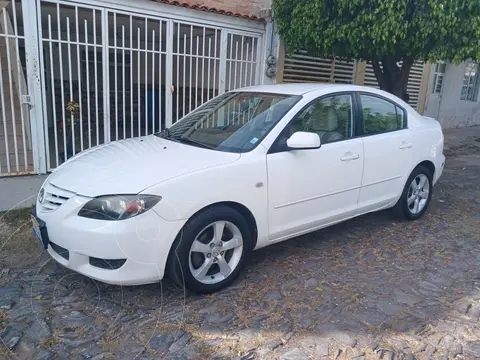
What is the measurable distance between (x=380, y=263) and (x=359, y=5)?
12.2 ft

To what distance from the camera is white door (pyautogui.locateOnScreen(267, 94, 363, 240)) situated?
11.2ft

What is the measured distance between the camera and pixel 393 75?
284 inches

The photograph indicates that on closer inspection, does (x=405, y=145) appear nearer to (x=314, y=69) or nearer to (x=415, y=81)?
(x=314, y=69)

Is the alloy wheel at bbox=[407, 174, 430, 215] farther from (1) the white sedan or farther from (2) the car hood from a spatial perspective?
(2) the car hood

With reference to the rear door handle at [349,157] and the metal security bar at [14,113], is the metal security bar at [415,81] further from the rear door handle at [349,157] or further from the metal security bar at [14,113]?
the metal security bar at [14,113]

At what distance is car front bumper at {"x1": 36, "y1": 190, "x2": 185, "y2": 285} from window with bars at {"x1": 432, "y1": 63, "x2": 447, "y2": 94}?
504 inches

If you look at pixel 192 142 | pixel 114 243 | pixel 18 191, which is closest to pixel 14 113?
pixel 18 191

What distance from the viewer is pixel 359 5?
561cm

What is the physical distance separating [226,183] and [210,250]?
1.76 feet

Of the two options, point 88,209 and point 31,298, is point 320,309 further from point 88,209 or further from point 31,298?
point 31,298

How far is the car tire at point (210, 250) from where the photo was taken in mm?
2928

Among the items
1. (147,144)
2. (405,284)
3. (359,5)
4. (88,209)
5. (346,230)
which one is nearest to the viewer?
(88,209)

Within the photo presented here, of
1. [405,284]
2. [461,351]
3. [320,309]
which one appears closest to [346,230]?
[405,284]

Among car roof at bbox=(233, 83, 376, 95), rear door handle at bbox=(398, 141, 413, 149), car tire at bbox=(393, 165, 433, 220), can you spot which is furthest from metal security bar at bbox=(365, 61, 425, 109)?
car roof at bbox=(233, 83, 376, 95)
